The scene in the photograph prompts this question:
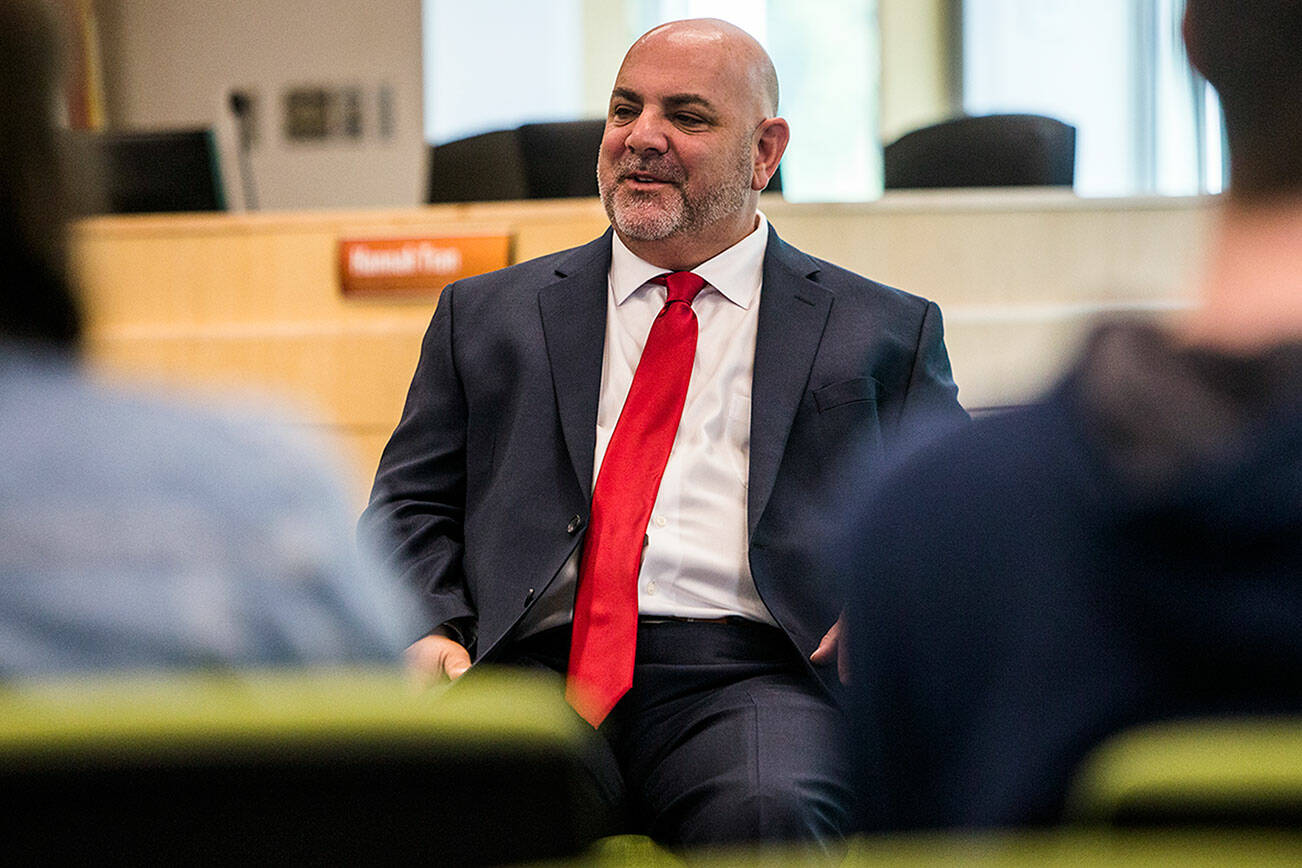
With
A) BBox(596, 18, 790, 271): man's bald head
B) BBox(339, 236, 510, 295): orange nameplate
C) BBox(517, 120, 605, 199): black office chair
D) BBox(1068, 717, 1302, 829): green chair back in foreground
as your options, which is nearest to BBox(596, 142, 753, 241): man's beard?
BBox(596, 18, 790, 271): man's bald head

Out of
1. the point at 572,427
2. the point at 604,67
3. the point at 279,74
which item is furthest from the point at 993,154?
the point at 279,74

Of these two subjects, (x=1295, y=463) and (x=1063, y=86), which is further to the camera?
(x=1063, y=86)

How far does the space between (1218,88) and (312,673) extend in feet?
1.94

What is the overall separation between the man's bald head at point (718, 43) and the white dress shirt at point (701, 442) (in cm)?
26

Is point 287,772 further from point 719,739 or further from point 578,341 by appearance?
point 578,341

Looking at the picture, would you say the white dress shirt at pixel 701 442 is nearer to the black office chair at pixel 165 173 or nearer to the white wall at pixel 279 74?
the black office chair at pixel 165 173

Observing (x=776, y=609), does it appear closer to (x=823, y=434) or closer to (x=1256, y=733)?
(x=823, y=434)

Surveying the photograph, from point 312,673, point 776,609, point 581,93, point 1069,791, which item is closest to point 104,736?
point 312,673

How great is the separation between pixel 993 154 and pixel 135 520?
2565 millimetres

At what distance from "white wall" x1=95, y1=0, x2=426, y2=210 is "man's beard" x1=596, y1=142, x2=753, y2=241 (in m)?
3.67

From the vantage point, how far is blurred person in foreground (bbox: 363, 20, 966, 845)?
5.25ft

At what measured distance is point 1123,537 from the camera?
664mm

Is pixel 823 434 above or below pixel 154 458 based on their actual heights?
below

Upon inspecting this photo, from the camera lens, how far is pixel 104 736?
55 cm
